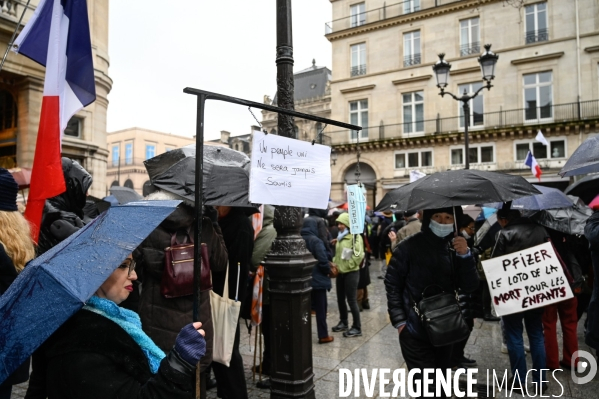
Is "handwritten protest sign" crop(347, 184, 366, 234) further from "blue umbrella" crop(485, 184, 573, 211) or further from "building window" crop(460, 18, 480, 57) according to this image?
"building window" crop(460, 18, 480, 57)

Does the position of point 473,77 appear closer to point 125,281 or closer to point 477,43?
point 477,43

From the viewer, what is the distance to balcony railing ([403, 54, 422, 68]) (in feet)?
95.7

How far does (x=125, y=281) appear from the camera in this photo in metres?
1.80

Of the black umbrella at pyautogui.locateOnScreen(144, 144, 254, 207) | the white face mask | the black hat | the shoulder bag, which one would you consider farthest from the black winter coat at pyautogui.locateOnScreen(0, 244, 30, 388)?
the white face mask

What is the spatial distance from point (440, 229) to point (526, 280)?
1.48 meters

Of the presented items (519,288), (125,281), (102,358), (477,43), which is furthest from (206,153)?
(477,43)

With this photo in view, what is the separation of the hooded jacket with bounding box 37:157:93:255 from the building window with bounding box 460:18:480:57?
28547mm

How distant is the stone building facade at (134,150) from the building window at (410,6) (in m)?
40.7

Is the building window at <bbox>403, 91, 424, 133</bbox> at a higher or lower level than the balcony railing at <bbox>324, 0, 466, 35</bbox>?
lower

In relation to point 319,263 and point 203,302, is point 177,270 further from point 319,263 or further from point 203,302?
point 319,263

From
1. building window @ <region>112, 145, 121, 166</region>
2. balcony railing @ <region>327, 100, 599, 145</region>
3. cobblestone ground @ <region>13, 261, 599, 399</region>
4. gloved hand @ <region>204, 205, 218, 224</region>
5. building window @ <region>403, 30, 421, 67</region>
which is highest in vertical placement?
building window @ <region>403, 30, 421, 67</region>

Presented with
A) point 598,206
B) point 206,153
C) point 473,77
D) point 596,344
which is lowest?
point 596,344

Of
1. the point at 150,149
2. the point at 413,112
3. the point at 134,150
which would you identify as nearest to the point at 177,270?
the point at 413,112

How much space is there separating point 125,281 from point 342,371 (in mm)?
3325
